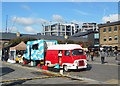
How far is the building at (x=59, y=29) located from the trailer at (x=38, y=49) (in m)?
104

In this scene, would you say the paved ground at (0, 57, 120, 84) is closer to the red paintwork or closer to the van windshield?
the red paintwork

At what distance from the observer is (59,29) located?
127 metres

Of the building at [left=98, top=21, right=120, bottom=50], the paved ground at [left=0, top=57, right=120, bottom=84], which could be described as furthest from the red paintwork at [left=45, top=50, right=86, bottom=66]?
the building at [left=98, top=21, right=120, bottom=50]

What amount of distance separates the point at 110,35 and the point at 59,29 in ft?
259

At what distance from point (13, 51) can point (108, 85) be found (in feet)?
66.5

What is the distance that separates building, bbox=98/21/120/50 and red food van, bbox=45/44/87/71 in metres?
35.3

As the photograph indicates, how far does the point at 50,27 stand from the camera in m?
128

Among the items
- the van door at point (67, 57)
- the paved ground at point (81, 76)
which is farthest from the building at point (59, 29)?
the paved ground at point (81, 76)

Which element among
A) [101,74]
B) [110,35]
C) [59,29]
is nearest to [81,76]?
[101,74]

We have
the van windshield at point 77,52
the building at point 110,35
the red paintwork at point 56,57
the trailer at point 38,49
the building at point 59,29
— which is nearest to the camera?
the red paintwork at point 56,57

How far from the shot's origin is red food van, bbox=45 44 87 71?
14.0m

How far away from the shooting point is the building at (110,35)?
158ft

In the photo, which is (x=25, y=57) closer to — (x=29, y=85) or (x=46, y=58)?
(x=46, y=58)

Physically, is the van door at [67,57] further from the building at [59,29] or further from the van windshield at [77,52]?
the building at [59,29]
